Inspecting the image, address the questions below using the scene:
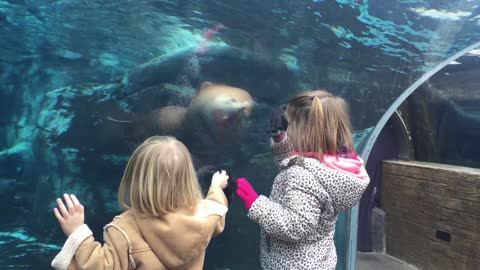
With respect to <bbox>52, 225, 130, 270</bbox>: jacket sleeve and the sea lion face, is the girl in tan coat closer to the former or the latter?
<bbox>52, 225, 130, 270</bbox>: jacket sleeve

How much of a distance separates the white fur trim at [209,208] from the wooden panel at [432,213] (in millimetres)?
1856

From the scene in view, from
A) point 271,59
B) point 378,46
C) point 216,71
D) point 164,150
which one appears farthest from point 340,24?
point 164,150

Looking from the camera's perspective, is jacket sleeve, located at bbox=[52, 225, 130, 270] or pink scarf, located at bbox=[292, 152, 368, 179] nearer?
jacket sleeve, located at bbox=[52, 225, 130, 270]

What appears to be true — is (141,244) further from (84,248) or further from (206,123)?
(206,123)

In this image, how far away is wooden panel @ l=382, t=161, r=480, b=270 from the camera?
290cm

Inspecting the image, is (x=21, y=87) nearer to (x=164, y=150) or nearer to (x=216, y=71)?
(x=164, y=150)

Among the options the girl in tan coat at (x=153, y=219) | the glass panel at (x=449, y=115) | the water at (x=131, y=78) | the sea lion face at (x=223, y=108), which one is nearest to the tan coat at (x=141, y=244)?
the girl in tan coat at (x=153, y=219)

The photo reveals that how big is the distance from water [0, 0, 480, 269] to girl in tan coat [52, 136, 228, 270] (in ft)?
1.29

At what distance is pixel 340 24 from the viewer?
103 inches

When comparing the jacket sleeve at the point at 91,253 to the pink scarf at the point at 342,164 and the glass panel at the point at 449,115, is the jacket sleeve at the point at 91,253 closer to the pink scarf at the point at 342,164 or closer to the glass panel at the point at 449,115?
the pink scarf at the point at 342,164

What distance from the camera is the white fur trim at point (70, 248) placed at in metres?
1.57

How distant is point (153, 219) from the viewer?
5.57 ft

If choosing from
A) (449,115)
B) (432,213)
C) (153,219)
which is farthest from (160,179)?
(449,115)

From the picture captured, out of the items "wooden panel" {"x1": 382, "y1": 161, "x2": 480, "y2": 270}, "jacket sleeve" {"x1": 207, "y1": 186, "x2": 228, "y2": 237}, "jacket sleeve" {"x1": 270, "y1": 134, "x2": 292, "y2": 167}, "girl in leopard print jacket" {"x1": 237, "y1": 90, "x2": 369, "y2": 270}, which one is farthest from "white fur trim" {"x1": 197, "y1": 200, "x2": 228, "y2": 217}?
"wooden panel" {"x1": 382, "y1": 161, "x2": 480, "y2": 270}
